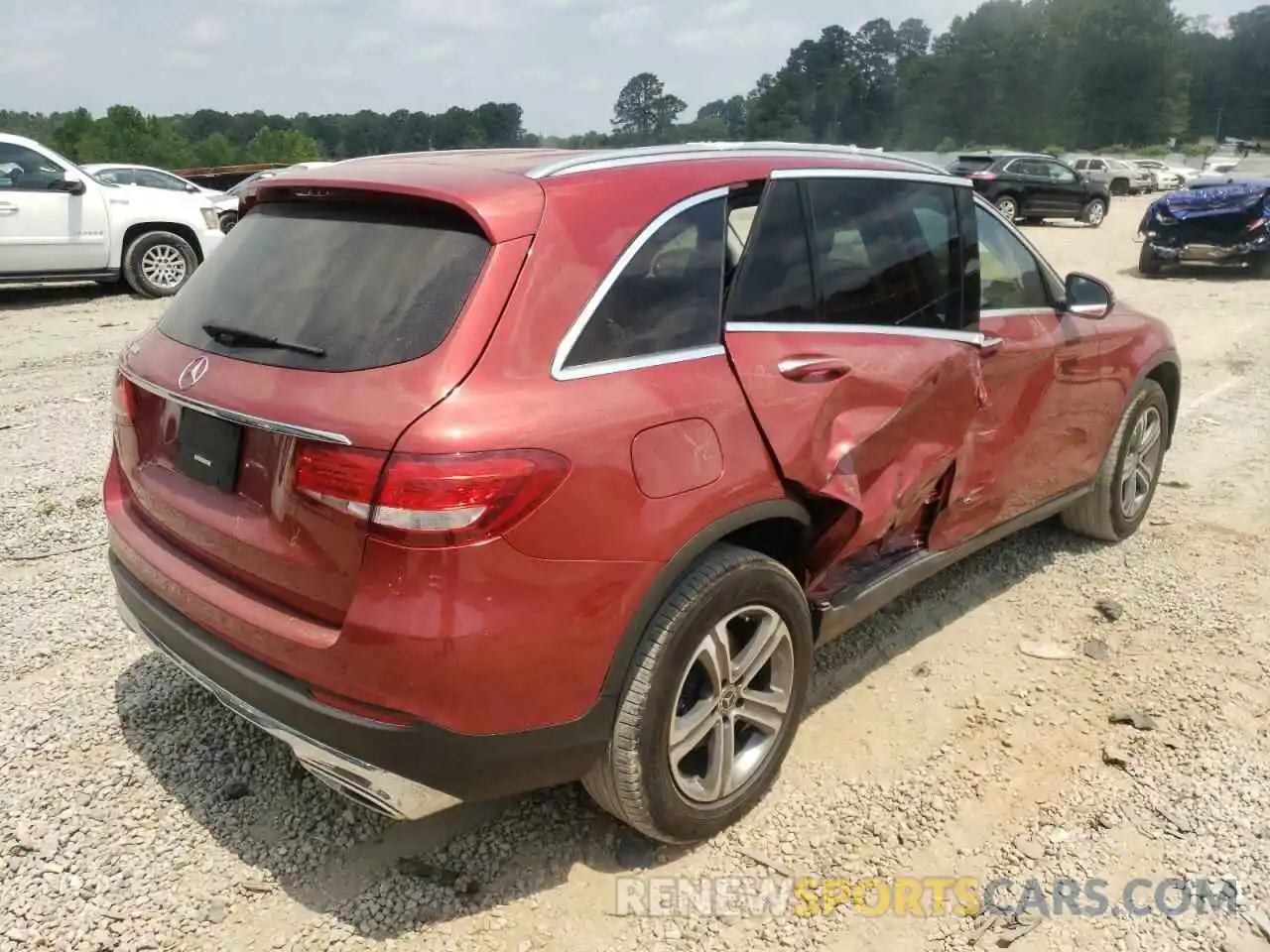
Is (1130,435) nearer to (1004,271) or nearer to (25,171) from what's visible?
(1004,271)

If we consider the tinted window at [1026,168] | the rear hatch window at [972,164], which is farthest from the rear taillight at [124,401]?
the tinted window at [1026,168]

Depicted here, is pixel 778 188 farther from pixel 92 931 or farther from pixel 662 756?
pixel 92 931

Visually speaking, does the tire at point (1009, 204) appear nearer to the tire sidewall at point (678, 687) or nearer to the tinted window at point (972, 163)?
the tinted window at point (972, 163)

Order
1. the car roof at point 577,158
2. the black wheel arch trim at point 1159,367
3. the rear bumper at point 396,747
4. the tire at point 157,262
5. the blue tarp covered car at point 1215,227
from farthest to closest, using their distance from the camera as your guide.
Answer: the blue tarp covered car at point 1215,227
the tire at point 157,262
the black wheel arch trim at point 1159,367
the car roof at point 577,158
the rear bumper at point 396,747

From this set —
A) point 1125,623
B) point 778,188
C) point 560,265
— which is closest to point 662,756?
point 560,265

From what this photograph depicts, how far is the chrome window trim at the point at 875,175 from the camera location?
2.94 m

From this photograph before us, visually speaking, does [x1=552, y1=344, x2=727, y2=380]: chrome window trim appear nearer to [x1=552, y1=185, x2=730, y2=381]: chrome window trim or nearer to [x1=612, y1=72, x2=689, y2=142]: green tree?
[x1=552, y1=185, x2=730, y2=381]: chrome window trim

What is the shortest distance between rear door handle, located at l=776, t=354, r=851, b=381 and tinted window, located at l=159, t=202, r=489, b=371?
3.00ft

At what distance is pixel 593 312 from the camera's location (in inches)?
91.4

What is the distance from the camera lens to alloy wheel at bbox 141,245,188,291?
11422mm

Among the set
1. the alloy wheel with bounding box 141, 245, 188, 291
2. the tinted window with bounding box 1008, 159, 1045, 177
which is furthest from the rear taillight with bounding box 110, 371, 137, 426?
the tinted window with bounding box 1008, 159, 1045, 177

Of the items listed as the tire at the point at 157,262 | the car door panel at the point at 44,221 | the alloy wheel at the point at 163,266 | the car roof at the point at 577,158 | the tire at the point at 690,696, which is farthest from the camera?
the alloy wheel at the point at 163,266

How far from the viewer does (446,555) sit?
204 centimetres

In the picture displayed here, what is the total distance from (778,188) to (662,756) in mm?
1647
